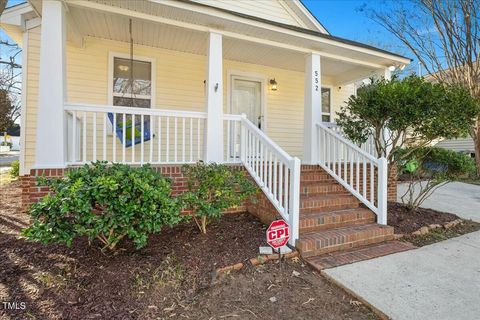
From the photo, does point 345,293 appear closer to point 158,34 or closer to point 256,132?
point 256,132

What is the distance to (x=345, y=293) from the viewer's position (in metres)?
2.59

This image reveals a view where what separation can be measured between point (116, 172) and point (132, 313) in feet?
4.27

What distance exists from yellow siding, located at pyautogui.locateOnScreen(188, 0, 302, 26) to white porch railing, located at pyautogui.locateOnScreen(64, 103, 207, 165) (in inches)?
115

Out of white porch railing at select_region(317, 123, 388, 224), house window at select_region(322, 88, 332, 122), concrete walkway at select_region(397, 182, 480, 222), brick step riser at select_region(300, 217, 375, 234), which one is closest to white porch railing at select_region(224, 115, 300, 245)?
brick step riser at select_region(300, 217, 375, 234)

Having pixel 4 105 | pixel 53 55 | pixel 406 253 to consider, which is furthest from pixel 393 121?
pixel 4 105

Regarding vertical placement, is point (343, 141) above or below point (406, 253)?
above

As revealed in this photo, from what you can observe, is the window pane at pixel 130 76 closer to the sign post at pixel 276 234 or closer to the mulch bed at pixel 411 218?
the sign post at pixel 276 234

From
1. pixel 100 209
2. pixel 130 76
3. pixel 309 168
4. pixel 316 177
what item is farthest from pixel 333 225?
pixel 130 76

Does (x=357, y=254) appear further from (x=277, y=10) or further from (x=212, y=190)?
(x=277, y=10)

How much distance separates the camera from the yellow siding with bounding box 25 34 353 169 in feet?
17.0

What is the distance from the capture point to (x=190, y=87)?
625 centimetres

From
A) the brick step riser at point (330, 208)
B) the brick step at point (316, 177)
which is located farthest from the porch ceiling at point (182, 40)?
the brick step riser at point (330, 208)

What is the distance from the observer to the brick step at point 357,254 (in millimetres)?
3104

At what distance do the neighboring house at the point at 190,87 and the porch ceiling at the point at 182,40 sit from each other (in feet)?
0.08
